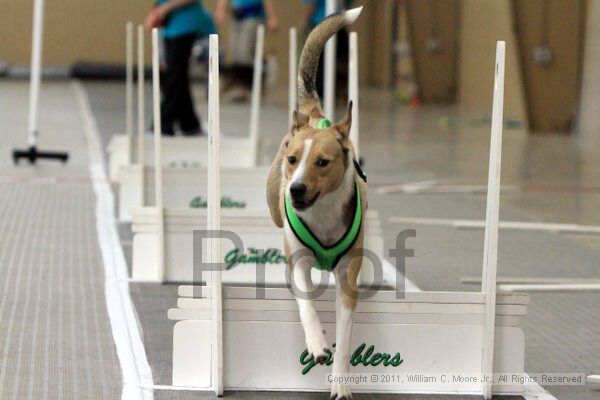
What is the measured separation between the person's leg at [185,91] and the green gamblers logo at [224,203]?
3768 mm

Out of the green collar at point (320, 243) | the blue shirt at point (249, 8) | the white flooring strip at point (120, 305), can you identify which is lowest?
the white flooring strip at point (120, 305)

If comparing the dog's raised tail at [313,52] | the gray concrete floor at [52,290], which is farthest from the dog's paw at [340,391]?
the dog's raised tail at [313,52]

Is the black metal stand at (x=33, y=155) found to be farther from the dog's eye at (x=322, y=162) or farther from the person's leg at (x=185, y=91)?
the dog's eye at (x=322, y=162)

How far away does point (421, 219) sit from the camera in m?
8.02

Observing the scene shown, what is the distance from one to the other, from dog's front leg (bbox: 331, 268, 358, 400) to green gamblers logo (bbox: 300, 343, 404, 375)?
0.09 m

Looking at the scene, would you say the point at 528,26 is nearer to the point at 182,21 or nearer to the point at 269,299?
the point at 182,21

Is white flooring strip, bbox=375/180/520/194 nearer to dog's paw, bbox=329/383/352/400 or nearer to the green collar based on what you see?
the green collar

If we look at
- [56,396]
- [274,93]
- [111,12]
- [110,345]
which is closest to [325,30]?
[110,345]

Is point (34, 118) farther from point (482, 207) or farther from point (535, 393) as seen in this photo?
point (535, 393)

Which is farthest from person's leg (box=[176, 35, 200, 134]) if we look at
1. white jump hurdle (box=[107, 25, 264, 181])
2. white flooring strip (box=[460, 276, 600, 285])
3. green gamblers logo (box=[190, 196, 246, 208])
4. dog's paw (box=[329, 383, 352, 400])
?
dog's paw (box=[329, 383, 352, 400])

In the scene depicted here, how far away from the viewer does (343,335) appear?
3945 mm

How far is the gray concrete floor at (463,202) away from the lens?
4883 millimetres

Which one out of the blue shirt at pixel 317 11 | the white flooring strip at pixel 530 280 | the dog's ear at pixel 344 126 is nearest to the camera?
the dog's ear at pixel 344 126

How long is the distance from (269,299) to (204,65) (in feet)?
63.2
